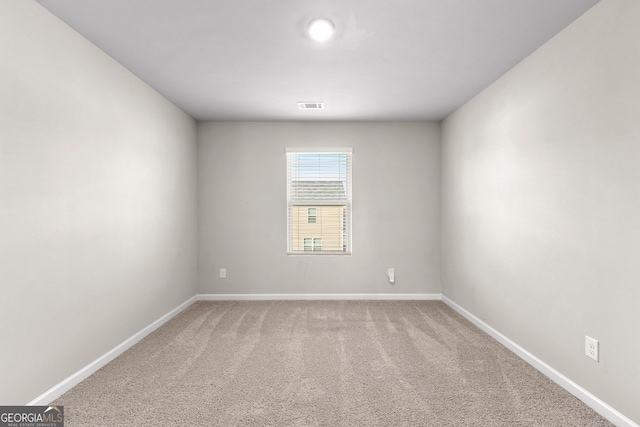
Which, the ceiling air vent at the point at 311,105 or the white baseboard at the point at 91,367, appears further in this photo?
the ceiling air vent at the point at 311,105

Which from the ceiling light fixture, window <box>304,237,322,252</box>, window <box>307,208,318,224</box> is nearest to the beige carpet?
window <box>304,237,322,252</box>

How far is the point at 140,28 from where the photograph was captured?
2287 millimetres

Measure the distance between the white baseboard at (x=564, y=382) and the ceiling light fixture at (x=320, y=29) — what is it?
9.39ft

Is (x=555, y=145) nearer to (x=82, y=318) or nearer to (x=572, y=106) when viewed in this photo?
(x=572, y=106)

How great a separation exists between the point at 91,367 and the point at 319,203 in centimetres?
308

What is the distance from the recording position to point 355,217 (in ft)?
15.2

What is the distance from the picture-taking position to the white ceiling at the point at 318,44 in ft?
6.74

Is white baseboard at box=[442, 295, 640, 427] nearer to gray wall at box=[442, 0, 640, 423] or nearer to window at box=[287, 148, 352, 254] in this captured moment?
gray wall at box=[442, 0, 640, 423]

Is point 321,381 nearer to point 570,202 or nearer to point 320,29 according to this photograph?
point 570,202

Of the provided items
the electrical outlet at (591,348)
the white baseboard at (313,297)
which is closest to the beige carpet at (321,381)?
the electrical outlet at (591,348)

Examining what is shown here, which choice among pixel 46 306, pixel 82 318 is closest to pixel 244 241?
pixel 82 318

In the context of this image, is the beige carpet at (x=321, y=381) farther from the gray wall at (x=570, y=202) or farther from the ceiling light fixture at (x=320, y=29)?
the ceiling light fixture at (x=320, y=29)

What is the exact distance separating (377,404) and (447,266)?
8.92 ft

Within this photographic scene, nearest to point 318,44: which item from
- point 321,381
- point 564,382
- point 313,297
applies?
point 321,381
